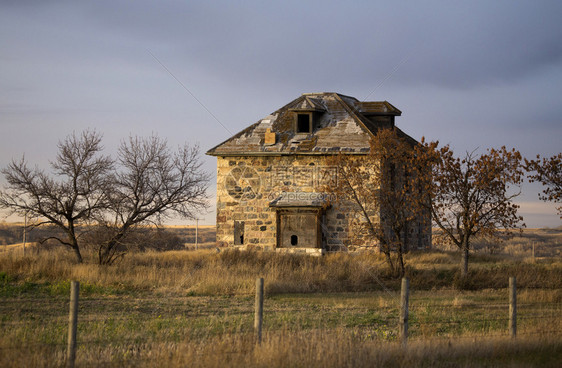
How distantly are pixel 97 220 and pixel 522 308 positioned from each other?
50.1 feet

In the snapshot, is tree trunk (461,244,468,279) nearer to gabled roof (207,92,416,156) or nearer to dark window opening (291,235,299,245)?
gabled roof (207,92,416,156)

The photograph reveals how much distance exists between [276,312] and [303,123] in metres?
15.1

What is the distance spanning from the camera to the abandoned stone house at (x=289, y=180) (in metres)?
25.8

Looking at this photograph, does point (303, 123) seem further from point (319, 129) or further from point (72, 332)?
point (72, 332)

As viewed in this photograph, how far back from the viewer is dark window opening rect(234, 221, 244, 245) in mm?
27000

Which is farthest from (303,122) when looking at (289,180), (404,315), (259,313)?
(259,313)

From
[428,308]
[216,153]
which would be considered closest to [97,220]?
[216,153]

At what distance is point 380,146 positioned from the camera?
2141cm

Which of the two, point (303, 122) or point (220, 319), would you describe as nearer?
point (220, 319)

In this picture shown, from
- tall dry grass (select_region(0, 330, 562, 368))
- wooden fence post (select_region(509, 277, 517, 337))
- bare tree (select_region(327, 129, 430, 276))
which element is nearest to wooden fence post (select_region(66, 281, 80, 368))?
tall dry grass (select_region(0, 330, 562, 368))

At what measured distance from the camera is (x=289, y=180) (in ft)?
87.2

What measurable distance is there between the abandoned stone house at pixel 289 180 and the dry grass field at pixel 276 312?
1709 millimetres

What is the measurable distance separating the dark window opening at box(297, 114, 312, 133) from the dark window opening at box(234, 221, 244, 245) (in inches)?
195

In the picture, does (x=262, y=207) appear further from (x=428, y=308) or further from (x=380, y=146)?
(x=428, y=308)
